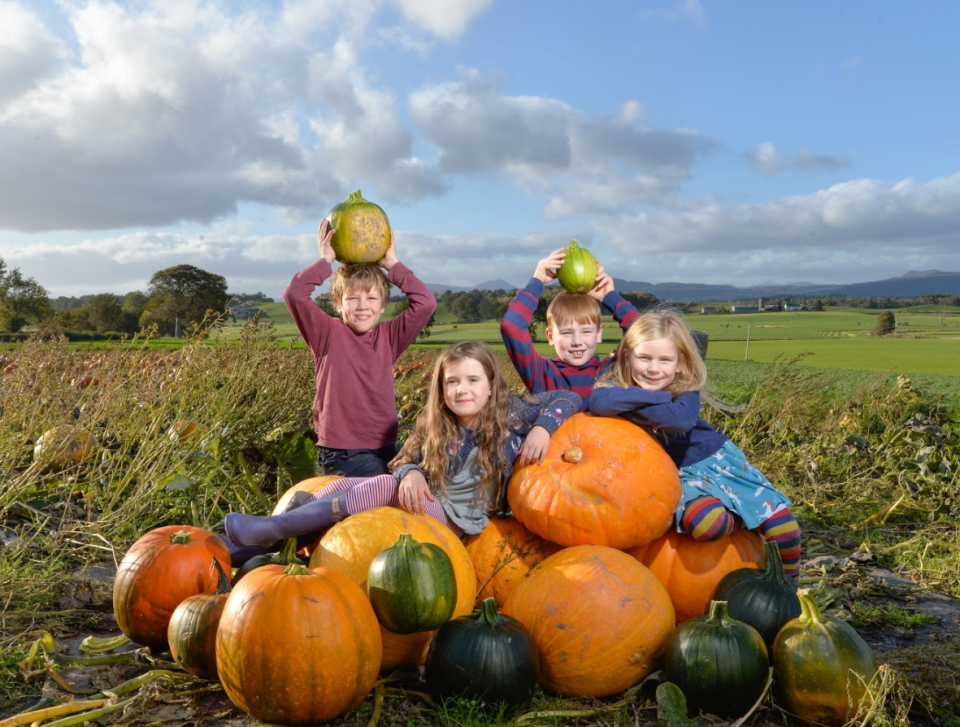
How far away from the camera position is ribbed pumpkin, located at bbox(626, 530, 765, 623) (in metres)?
3.39

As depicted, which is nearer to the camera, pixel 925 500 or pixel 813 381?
pixel 925 500

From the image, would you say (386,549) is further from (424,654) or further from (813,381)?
(813,381)

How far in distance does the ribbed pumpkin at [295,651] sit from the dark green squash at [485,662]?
0.84 ft

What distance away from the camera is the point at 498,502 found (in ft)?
11.9

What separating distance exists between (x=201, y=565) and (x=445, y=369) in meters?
1.51

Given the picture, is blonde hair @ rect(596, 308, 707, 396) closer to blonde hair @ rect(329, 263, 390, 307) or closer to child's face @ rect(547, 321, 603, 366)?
child's face @ rect(547, 321, 603, 366)

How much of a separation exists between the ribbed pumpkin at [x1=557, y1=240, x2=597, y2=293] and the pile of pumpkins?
1.18 metres

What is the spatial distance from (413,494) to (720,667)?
5.06 feet

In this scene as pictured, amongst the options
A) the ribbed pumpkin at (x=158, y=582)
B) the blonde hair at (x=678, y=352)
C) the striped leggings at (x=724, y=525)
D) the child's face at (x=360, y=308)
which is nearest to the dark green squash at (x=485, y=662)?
the striped leggings at (x=724, y=525)

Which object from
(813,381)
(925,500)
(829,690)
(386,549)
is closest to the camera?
(829,690)

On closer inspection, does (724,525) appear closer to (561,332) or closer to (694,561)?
(694,561)

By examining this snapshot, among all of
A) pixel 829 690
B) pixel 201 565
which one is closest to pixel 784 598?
pixel 829 690

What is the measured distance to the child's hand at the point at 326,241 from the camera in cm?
443

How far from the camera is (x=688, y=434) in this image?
3818 mm
